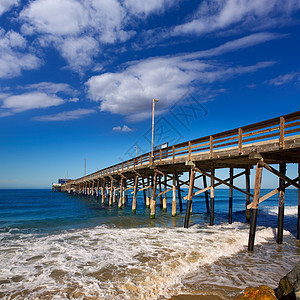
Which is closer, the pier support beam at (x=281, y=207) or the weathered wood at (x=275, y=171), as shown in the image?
the weathered wood at (x=275, y=171)

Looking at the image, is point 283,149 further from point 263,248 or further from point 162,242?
point 162,242

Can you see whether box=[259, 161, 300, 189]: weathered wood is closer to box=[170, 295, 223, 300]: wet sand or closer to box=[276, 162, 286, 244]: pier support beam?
box=[276, 162, 286, 244]: pier support beam

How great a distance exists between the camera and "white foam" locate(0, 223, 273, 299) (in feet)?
17.2

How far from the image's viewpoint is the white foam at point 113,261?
17.2ft

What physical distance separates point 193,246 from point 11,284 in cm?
580

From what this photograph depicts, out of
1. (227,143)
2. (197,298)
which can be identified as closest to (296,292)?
(197,298)

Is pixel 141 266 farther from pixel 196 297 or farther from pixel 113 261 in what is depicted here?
pixel 196 297

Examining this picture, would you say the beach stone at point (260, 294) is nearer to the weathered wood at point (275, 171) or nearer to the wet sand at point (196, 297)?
the wet sand at point (196, 297)

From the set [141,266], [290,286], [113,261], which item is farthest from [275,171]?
[113,261]

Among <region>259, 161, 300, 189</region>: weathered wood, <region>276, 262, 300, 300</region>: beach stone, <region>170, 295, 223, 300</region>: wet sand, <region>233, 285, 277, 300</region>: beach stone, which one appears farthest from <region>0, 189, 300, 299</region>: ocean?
<region>259, 161, 300, 189</region>: weathered wood

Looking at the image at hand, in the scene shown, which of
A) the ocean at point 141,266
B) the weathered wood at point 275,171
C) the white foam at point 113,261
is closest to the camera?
the ocean at point 141,266

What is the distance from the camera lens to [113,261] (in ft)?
23.1

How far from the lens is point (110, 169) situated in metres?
27.5

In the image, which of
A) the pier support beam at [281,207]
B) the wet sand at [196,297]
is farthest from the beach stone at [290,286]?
the pier support beam at [281,207]
